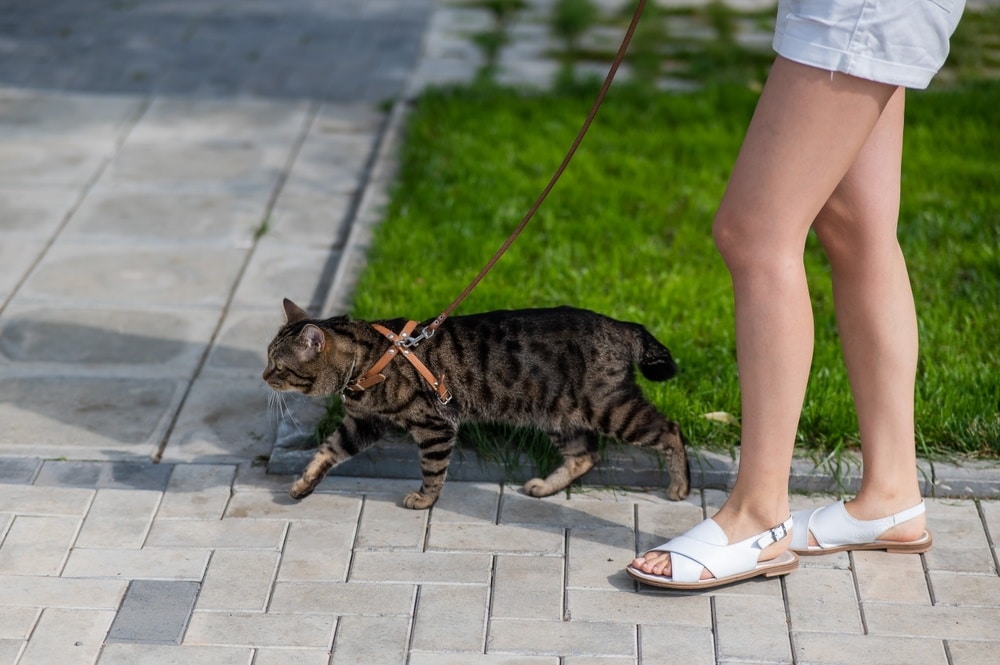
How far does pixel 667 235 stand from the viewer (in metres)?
6.08

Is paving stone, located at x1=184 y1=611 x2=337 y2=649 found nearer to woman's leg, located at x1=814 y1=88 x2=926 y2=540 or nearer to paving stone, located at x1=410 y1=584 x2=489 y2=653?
paving stone, located at x1=410 y1=584 x2=489 y2=653

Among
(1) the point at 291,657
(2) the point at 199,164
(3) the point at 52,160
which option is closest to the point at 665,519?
(1) the point at 291,657

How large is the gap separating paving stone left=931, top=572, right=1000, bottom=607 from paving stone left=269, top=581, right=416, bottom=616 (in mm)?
1440

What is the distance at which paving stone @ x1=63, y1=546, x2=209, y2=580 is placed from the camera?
146 inches

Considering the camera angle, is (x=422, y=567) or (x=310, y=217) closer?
(x=422, y=567)

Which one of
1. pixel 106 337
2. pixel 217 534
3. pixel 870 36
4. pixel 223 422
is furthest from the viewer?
pixel 106 337

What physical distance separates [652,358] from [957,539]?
111cm

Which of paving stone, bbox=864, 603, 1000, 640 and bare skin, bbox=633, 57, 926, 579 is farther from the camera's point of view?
paving stone, bbox=864, 603, 1000, 640

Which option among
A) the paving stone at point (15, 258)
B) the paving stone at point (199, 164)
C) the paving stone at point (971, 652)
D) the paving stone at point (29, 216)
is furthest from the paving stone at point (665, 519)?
the paving stone at point (199, 164)

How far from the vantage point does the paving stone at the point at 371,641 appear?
3355 mm

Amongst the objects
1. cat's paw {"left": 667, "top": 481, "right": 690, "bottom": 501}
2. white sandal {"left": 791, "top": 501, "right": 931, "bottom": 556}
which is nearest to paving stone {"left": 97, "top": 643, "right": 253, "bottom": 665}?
cat's paw {"left": 667, "top": 481, "right": 690, "bottom": 501}

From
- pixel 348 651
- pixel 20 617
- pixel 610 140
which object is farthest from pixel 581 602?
pixel 610 140

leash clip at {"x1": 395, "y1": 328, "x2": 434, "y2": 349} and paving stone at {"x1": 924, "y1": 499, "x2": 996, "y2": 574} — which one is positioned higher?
leash clip at {"x1": 395, "y1": 328, "x2": 434, "y2": 349}

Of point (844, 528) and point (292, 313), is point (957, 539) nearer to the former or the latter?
point (844, 528)
